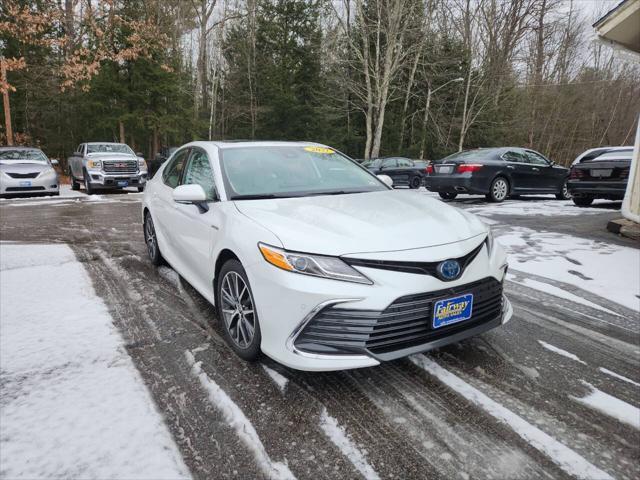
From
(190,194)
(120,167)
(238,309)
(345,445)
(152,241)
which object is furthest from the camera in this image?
(120,167)

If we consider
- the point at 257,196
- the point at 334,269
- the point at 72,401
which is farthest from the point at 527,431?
the point at 72,401

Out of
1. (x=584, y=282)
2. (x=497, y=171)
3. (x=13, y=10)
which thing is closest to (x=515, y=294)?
(x=584, y=282)

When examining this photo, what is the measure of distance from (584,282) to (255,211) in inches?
151

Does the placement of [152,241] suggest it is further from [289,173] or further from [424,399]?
[424,399]

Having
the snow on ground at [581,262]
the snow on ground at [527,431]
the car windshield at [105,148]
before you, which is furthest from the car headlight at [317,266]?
the car windshield at [105,148]

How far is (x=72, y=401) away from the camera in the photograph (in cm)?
234

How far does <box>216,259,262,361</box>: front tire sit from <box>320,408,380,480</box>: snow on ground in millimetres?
666

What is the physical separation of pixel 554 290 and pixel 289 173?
300cm

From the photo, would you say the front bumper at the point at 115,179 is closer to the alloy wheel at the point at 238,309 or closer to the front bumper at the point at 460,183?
the front bumper at the point at 460,183

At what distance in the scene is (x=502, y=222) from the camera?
27.1 feet

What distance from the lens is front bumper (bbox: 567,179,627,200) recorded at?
9.59m

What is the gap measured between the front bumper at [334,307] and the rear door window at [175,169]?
7.40 ft

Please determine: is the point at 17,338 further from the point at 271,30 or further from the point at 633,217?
the point at 271,30

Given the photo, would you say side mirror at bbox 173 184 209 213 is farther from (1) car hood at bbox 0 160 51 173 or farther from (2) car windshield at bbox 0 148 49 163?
(2) car windshield at bbox 0 148 49 163
